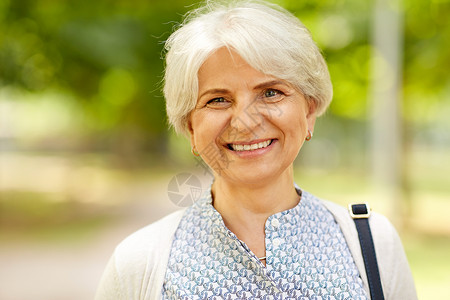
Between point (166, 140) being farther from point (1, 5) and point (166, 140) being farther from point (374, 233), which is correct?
point (374, 233)

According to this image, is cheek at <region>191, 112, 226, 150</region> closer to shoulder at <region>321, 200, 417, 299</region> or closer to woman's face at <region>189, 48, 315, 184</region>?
woman's face at <region>189, 48, 315, 184</region>

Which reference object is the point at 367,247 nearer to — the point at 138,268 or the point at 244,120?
the point at 244,120

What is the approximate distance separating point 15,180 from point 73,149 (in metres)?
15.7

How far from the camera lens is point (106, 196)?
1712 centimetres

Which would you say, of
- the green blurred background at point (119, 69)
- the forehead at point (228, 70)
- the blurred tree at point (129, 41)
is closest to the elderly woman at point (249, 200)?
the forehead at point (228, 70)

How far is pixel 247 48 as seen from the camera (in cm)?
179

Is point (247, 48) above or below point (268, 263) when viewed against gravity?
above

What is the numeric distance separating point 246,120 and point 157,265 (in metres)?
0.60

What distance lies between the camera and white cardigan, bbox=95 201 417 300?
1895 mm

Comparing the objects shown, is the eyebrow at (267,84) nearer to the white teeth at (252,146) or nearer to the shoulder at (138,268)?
the white teeth at (252,146)

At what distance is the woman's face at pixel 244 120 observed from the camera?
1812 mm

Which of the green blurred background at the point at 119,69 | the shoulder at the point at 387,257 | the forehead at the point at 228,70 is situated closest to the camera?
the forehead at the point at 228,70

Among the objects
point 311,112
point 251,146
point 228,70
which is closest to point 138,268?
point 251,146

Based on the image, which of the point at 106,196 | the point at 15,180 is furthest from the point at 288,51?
the point at 15,180
